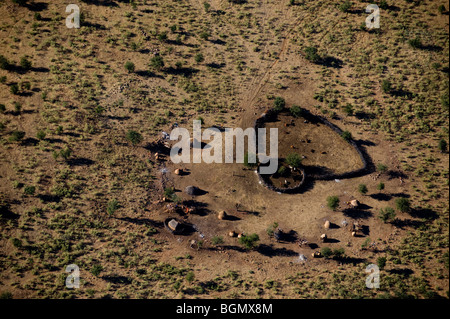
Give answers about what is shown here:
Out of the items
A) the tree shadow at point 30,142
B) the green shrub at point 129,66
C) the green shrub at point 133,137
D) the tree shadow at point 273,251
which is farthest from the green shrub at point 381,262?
the tree shadow at point 30,142

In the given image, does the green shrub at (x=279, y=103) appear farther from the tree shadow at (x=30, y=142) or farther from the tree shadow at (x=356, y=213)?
the tree shadow at (x=30, y=142)

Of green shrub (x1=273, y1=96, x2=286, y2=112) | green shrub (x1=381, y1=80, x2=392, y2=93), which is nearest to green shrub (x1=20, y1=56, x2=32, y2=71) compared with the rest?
green shrub (x1=273, y1=96, x2=286, y2=112)

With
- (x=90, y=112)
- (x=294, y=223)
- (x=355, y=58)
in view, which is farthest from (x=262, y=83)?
(x=90, y=112)

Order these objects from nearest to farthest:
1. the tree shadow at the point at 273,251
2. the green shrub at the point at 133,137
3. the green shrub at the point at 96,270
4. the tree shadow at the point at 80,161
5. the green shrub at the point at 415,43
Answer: the green shrub at the point at 96,270 → the tree shadow at the point at 273,251 → the tree shadow at the point at 80,161 → the green shrub at the point at 133,137 → the green shrub at the point at 415,43

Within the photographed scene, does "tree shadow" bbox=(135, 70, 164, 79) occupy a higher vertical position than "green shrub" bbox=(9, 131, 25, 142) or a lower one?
higher

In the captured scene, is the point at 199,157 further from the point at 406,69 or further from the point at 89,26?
the point at 406,69

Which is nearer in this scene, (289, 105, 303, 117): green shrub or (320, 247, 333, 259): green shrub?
(320, 247, 333, 259): green shrub

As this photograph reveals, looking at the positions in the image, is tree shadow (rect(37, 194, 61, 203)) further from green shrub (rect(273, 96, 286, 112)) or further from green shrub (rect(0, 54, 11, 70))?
green shrub (rect(273, 96, 286, 112))

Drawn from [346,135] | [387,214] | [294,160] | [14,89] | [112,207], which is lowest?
[387,214]

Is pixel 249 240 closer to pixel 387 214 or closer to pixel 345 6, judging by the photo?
pixel 387 214

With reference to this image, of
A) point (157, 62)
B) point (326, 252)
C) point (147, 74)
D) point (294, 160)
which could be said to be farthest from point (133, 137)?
point (326, 252)
